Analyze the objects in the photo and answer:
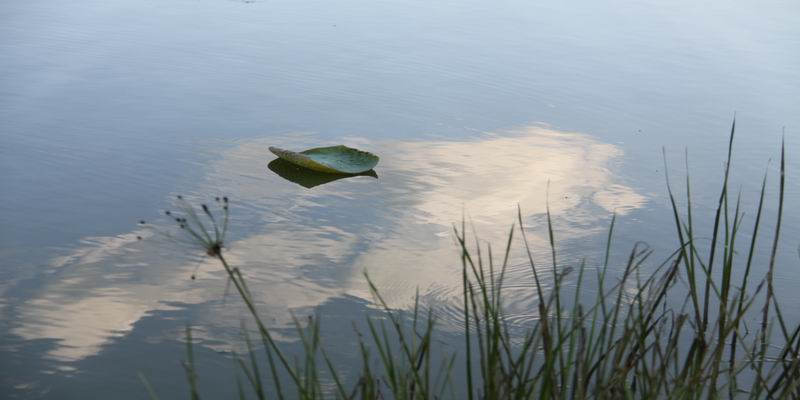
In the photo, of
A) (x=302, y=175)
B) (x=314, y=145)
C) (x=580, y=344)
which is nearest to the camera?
(x=580, y=344)

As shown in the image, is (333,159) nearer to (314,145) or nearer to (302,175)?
(302,175)

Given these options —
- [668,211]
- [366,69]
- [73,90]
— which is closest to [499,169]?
[668,211]

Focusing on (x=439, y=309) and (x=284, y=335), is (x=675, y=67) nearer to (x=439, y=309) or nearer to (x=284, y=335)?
(x=439, y=309)

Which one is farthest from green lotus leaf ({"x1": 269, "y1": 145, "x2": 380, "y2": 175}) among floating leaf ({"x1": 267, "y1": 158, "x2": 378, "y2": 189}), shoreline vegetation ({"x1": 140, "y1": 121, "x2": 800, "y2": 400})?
shoreline vegetation ({"x1": 140, "y1": 121, "x2": 800, "y2": 400})

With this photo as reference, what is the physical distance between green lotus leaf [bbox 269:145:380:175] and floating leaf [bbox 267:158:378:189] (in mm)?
14

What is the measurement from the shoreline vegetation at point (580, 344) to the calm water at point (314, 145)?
3.1 inches

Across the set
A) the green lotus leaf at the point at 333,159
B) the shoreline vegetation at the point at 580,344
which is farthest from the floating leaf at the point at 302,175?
the shoreline vegetation at the point at 580,344

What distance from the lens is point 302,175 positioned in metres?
2.61

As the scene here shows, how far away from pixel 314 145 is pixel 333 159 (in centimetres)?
22

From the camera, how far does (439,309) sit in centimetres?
194

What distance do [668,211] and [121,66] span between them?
6.62 feet

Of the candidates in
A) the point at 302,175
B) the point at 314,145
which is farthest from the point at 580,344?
the point at 314,145

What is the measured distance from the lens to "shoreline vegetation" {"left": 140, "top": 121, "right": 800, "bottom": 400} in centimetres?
105

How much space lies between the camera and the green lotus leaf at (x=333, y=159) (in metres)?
2.59
